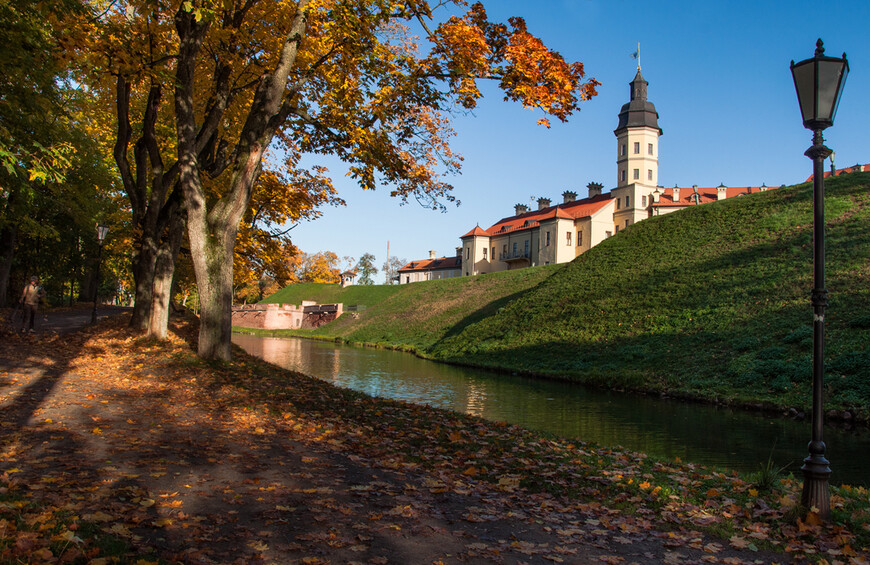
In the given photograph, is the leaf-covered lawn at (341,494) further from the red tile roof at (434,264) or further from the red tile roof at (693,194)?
the red tile roof at (434,264)

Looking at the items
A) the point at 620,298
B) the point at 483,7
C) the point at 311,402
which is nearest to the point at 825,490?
the point at 311,402

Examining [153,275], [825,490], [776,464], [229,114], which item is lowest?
[776,464]

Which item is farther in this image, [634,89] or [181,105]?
[634,89]

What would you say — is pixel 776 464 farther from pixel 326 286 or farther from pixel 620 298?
pixel 326 286

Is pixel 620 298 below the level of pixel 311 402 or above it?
above

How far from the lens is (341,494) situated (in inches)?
217

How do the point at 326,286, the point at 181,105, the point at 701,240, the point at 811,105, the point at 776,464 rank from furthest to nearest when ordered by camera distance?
the point at 326,286
the point at 701,240
the point at 181,105
the point at 776,464
the point at 811,105

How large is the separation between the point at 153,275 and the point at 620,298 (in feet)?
75.6

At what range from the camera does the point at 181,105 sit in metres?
12.3

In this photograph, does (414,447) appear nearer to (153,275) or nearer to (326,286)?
(153,275)

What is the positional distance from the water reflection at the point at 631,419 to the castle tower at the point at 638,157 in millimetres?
55447

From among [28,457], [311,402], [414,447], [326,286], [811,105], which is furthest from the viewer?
[326,286]

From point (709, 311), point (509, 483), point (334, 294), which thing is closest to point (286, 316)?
point (334, 294)

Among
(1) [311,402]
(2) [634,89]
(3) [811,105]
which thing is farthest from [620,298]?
(2) [634,89]
